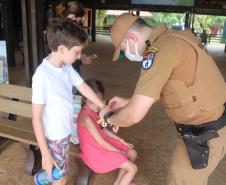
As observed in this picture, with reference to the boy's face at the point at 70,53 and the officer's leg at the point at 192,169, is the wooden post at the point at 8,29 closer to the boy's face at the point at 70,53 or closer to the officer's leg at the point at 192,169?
the boy's face at the point at 70,53

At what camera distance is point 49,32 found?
6.28 ft

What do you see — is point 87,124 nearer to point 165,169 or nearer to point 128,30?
point 128,30

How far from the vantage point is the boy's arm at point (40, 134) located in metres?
1.91

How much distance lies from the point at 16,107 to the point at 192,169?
182 centimetres

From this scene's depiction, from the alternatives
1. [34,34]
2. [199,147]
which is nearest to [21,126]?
[34,34]

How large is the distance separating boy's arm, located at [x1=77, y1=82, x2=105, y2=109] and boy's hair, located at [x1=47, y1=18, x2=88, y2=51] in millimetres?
454

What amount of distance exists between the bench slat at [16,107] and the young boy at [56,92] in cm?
89

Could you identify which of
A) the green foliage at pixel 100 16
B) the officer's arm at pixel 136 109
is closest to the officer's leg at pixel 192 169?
the officer's arm at pixel 136 109

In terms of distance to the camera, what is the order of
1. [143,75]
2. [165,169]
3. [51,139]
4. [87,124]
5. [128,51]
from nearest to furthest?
[143,75] < [128,51] < [51,139] < [87,124] < [165,169]

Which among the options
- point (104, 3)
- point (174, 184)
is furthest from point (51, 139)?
point (104, 3)

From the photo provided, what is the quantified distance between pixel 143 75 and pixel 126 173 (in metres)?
1.23

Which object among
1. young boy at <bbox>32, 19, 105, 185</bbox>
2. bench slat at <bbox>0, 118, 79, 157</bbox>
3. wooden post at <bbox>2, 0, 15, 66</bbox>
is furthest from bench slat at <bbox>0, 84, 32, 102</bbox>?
wooden post at <bbox>2, 0, 15, 66</bbox>

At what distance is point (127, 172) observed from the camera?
252 centimetres

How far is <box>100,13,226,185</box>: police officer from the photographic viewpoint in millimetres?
1532
